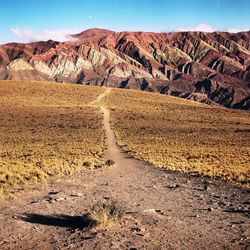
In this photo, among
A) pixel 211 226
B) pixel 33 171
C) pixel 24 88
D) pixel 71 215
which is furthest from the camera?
pixel 24 88

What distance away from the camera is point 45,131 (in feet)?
190

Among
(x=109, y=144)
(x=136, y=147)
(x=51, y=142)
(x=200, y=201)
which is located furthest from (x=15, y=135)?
(x=200, y=201)

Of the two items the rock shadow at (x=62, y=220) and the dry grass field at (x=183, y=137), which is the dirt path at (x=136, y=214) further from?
the dry grass field at (x=183, y=137)

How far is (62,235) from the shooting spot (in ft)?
37.0

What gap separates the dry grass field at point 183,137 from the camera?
27.5 meters

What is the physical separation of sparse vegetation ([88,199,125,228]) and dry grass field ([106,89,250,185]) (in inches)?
386

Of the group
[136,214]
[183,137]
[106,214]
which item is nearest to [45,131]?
[183,137]

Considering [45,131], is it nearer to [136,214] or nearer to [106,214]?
[136,214]

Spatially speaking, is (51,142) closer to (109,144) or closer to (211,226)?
(109,144)

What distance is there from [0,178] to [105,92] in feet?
342

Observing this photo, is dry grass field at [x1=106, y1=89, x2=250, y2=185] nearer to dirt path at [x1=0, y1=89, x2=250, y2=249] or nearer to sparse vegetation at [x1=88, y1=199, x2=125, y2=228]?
dirt path at [x1=0, y1=89, x2=250, y2=249]

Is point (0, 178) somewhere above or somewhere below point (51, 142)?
above

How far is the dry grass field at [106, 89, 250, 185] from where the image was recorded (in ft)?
90.4

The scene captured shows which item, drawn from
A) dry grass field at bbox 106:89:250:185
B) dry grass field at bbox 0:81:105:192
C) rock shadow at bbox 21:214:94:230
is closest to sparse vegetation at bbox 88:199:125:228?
rock shadow at bbox 21:214:94:230
